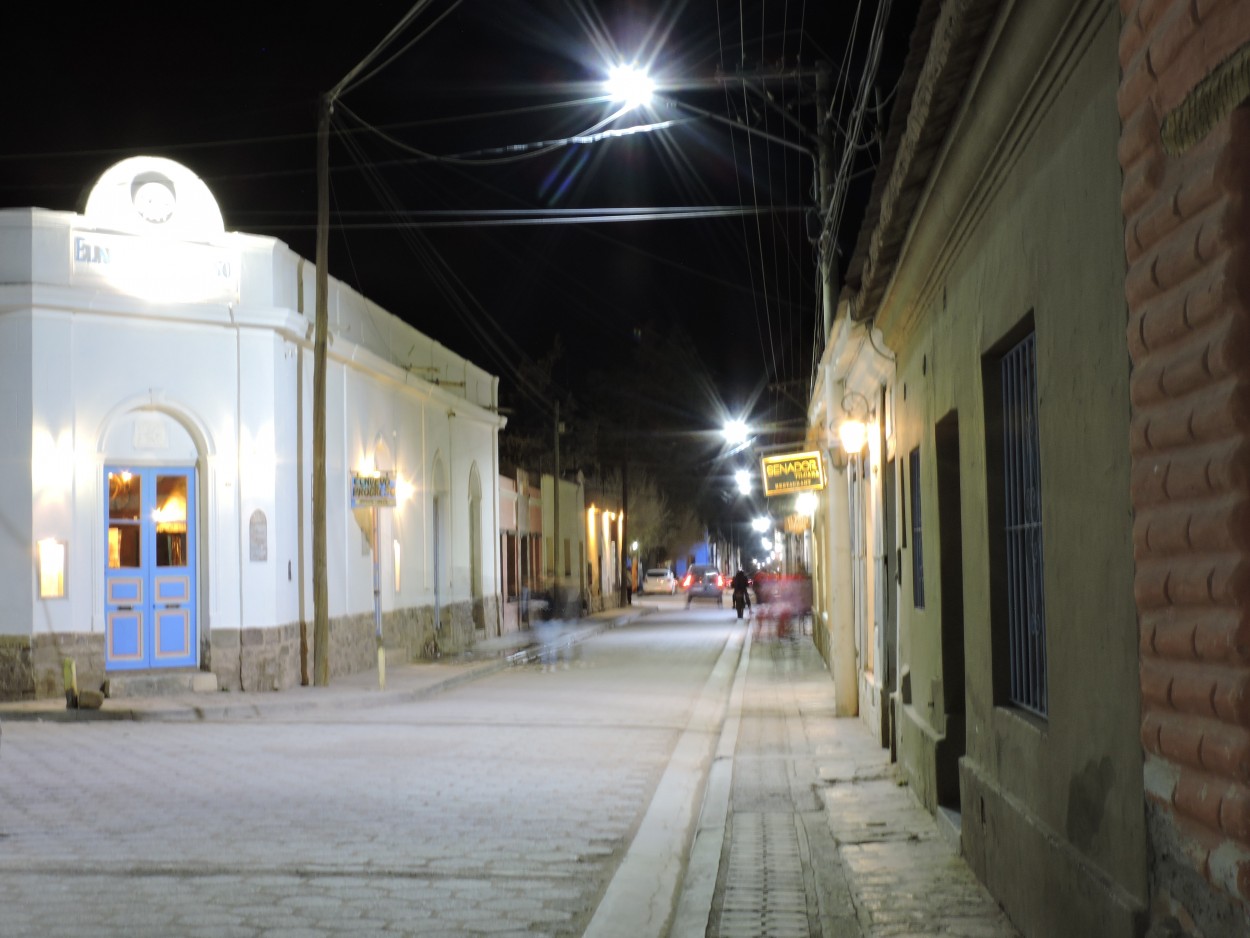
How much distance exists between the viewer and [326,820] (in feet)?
32.0

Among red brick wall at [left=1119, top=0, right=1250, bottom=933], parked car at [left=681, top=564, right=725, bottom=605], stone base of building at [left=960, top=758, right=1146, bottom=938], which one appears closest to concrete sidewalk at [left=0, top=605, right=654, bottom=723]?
stone base of building at [left=960, top=758, right=1146, bottom=938]

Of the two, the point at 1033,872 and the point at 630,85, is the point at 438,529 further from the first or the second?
the point at 1033,872

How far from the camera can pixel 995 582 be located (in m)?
7.21

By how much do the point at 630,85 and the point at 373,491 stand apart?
867 centimetres

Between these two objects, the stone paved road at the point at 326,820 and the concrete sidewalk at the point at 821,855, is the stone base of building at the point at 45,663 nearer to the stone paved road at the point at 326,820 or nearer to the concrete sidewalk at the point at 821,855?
the stone paved road at the point at 326,820

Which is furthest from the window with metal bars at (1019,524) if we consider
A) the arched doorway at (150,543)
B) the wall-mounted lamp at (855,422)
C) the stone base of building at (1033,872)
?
the arched doorway at (150,543)

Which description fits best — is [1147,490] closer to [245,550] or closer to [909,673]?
[909,673]

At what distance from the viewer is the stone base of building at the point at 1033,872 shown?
470 cm

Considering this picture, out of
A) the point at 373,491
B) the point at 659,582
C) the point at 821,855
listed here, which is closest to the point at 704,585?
the point at 659,582

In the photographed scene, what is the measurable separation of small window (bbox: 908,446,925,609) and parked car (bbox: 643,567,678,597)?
6181 centimetres

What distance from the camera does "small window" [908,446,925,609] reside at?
10.8 metres

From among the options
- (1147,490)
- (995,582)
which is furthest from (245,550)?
(1147,490)

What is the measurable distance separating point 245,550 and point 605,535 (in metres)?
43.6

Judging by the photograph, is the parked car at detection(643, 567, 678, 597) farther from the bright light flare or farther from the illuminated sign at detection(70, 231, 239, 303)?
the bright light flare
